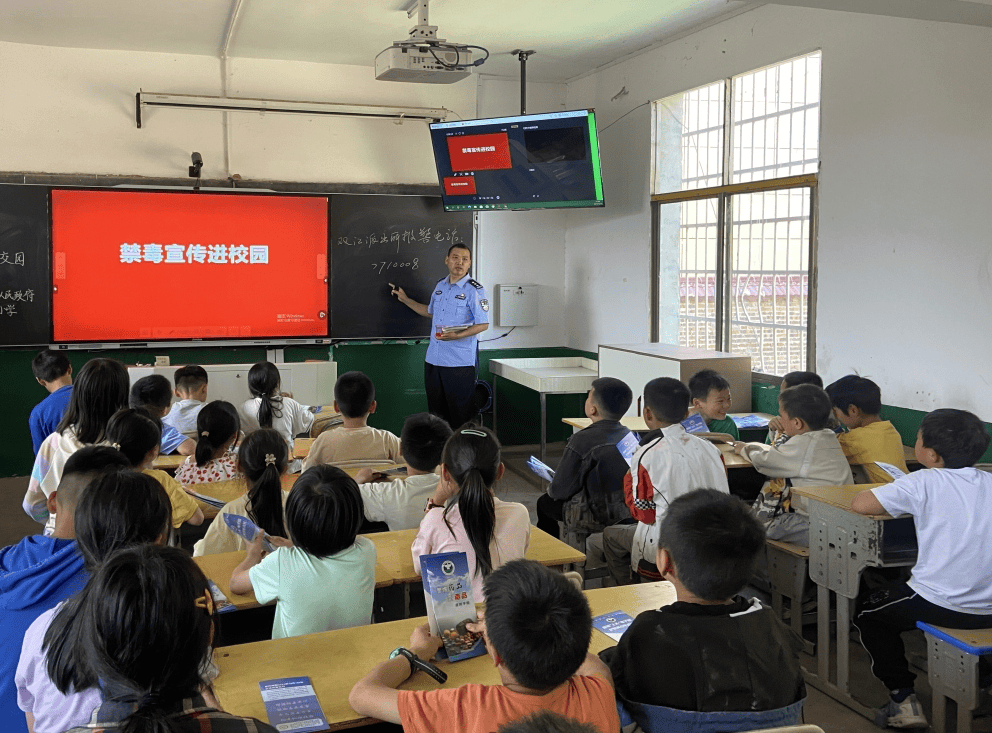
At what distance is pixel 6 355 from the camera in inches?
234

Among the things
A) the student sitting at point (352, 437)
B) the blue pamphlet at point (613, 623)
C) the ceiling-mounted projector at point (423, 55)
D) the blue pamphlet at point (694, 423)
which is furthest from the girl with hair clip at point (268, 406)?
the blue pamphlet at point (613, 623)

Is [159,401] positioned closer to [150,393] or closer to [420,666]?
[150,393]

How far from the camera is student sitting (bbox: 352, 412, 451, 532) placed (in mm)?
3041

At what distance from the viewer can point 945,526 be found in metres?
2.57

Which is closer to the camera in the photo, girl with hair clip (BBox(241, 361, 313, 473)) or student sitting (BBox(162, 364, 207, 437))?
student sitting (BBox(162, 364, 207, 437))

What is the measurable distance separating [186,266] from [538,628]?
546cm

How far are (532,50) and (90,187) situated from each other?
321 cm

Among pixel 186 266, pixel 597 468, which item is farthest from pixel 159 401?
pixel 186 266

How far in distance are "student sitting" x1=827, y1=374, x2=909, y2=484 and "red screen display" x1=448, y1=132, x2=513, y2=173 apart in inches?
119

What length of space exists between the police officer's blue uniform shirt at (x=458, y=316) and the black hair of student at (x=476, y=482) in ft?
12.7

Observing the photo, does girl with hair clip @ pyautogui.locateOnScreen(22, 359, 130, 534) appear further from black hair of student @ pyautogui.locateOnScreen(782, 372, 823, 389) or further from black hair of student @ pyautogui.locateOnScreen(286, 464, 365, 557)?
black hair of student @ pyautogui.locateOnScreen(782, 372, 823, 389)

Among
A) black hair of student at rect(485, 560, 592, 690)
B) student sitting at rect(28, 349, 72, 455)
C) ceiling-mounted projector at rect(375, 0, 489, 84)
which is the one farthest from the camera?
ceiling-mounted projector at rect(375, 0, 489, 84)

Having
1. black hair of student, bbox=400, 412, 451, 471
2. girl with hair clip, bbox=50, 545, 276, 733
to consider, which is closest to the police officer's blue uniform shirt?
black hair of student, bbox=400, 412, 451, 471

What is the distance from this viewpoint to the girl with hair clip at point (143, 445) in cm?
279
